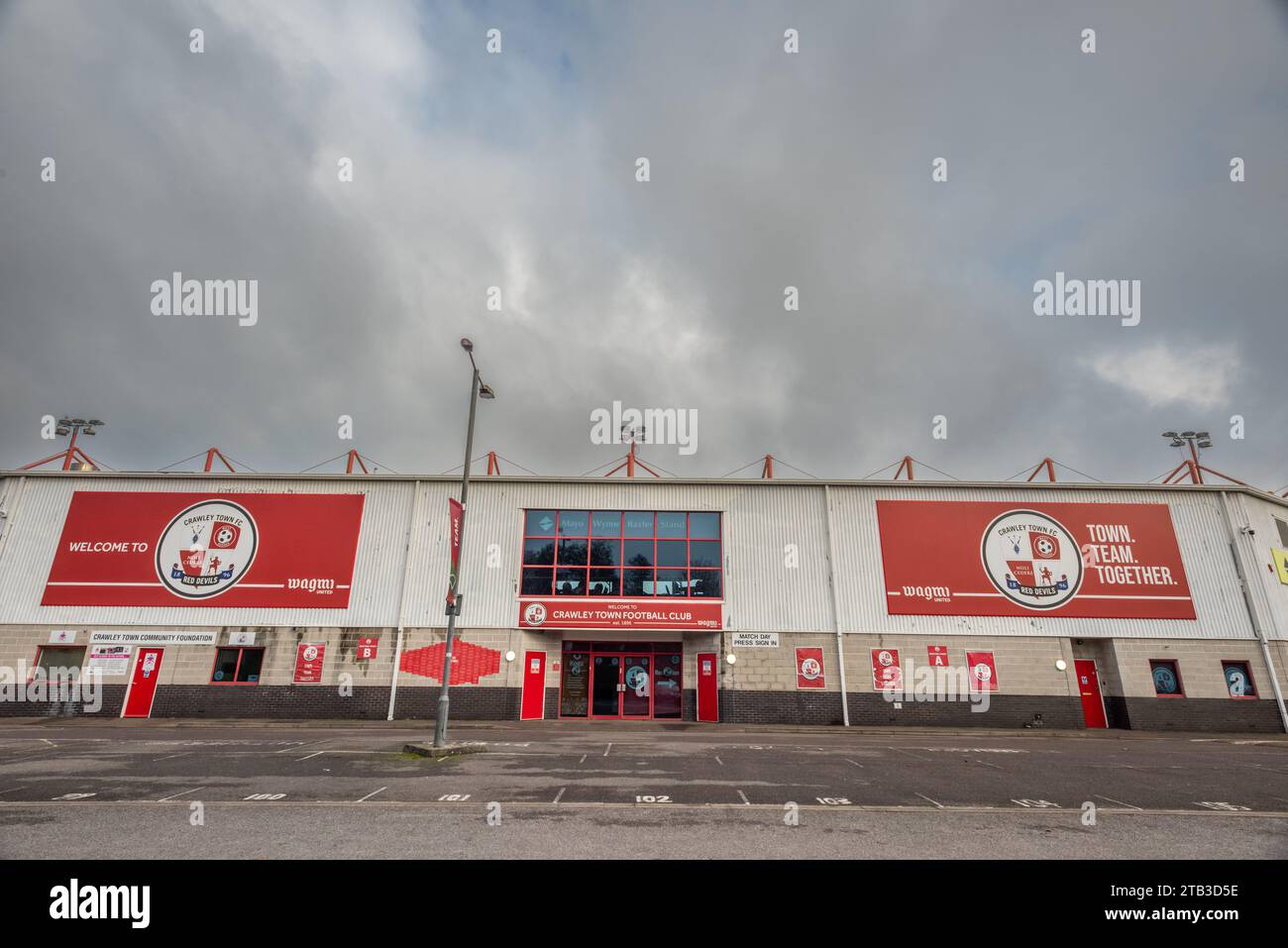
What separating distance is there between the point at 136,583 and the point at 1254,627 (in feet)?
147

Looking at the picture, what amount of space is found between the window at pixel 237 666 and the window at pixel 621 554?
10742 mm

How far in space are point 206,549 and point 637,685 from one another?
18.7 meters

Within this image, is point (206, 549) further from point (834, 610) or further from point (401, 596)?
point (834, 610)

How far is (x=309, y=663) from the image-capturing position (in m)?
23.6

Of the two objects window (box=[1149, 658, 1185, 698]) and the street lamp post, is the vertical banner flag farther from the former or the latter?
window (box=[1149, 658, 1185, 698])

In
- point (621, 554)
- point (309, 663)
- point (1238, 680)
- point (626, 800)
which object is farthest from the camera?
point (621, 554)

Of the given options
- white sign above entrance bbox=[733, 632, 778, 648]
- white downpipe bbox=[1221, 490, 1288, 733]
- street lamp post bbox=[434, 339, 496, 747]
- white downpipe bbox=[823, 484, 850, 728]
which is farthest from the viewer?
white sign above entrance bbox=[733, 632, 778, 648]

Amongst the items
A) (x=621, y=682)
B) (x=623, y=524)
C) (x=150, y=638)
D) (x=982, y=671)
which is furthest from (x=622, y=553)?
(x=150, y=638)

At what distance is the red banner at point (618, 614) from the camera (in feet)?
78.5

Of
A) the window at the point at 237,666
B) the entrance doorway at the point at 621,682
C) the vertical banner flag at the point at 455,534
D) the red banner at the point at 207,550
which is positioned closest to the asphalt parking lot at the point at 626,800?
the vertical banner flag at the point at 455,534

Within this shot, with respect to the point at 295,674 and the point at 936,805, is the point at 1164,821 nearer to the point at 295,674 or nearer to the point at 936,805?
the point at 936,805

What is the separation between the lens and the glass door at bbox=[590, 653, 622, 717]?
80.2 ft

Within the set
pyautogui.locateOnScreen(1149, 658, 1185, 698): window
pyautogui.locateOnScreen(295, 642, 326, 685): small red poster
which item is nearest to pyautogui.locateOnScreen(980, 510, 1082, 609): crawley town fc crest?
pyautogui.locateOnScreen(1149, 658, 1185, 698): window
